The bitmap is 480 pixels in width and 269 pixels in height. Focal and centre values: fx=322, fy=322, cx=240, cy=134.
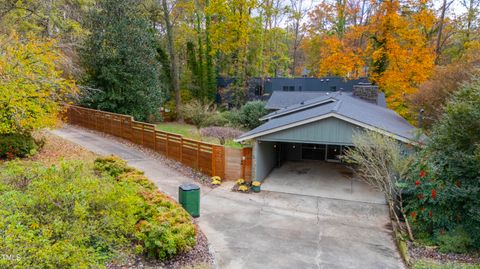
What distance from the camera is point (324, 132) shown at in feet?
40.7

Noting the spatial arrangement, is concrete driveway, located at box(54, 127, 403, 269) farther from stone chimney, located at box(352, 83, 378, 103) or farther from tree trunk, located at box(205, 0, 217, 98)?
tree trunk, located at box(205, 0, 217, 98)

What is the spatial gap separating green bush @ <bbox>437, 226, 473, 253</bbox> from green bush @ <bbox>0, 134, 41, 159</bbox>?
43.6 feet

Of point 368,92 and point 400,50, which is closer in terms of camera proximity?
point 368,92

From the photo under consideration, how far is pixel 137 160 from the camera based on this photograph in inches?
600

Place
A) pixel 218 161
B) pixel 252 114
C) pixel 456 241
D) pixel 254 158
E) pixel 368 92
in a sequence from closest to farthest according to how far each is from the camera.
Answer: pixel 456 241
pixel 254 158
pixel 218 161
pixel 368 92
pixel 252 114

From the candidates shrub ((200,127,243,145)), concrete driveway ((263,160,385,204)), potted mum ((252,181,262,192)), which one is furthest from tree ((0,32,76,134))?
shrub ((200,127,243,145))

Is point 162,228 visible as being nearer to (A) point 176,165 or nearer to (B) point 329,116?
(B) point 329,116

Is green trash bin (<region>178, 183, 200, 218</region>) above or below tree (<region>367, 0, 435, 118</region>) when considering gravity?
below

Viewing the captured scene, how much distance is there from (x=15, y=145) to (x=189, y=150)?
664 centimetres

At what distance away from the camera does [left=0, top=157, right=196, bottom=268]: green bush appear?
4.68 metres

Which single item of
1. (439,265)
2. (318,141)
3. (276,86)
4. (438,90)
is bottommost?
(439,265)

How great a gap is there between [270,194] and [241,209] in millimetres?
2147

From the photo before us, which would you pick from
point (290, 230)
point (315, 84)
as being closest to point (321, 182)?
point (290, 230)

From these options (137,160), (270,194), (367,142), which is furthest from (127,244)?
(137,160)
